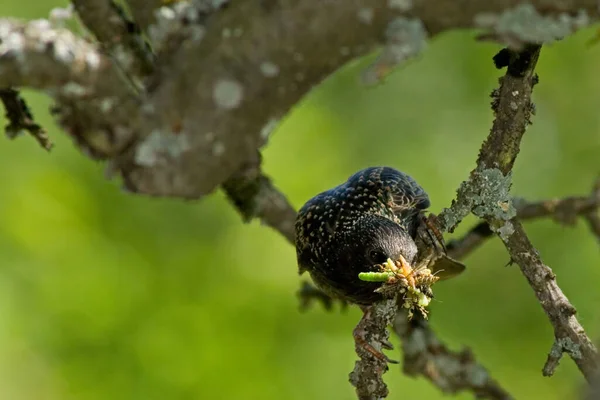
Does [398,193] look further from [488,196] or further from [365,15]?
[365,15]

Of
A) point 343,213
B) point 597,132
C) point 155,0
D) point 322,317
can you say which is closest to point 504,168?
point 343,213

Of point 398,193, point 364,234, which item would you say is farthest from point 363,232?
point 398,193

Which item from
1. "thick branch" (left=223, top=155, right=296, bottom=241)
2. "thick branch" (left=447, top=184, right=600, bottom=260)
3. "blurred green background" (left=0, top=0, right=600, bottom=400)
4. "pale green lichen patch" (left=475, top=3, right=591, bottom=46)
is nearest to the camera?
"pale green lichen patch" (left=475, top=3, right=591, bottom=46)

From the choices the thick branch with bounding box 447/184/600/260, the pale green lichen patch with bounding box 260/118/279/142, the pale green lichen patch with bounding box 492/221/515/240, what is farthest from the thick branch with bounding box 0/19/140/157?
the thick branch with bounding box 447/184/600/260

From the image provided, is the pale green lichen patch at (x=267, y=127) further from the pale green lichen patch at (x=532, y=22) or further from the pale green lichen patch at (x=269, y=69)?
the pale green lichen patch at (x=532, y=22)

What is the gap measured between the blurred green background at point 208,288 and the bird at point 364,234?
1.76 meters

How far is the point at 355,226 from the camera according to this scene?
3506 millimetres

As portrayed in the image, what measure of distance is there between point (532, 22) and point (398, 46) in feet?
1.01

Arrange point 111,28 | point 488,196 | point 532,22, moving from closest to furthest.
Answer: point 532,22 → point 111,28 → point 488,196

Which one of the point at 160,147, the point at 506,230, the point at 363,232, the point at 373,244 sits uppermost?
the point at 363,232

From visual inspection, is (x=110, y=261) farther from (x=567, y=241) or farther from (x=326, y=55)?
(x=326, y=55)

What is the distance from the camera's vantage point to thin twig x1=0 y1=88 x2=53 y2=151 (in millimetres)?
2879

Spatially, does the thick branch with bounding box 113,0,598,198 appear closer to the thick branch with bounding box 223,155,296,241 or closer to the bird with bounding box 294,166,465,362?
the bird with bounding box 294,166,465,362

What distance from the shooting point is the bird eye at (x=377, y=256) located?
321 cm
